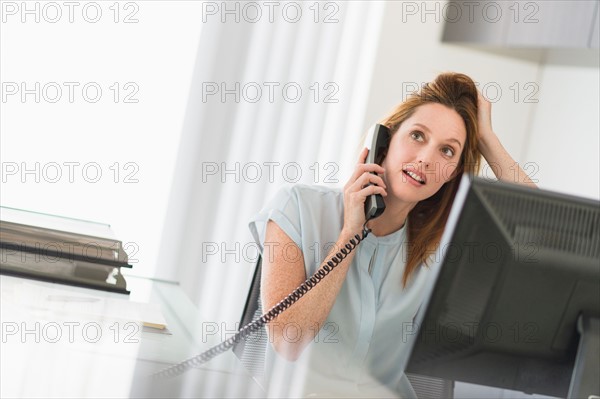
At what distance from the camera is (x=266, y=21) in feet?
10.3

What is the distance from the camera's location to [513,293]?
1.13 meters

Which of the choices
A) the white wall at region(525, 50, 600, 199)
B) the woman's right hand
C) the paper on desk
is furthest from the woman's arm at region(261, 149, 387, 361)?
the white wall at region(525, 50, 600, 199)

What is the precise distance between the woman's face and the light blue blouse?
122 millimetres

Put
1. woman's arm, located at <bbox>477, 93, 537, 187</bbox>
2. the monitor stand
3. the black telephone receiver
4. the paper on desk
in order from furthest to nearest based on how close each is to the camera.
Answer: woman's arm, located at <bbox>477, 93, 537, 187</bbox>, the black telephone receiver, the paper on desk, the monitor stand

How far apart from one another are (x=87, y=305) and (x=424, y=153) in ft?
2.80

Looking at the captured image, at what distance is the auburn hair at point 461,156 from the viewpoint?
6.63ft

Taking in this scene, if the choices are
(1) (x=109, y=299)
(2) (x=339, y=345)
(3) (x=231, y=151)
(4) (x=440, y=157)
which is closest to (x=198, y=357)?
(1) (x=109, y=299)

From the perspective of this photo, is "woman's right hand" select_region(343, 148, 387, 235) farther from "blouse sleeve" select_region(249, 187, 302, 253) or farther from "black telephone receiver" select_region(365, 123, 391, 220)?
"blouse sleeve" select_region(249, 187, 302, 253)

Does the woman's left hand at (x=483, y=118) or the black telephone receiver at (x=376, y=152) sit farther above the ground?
the woman's left hand at (x=483, y=118)

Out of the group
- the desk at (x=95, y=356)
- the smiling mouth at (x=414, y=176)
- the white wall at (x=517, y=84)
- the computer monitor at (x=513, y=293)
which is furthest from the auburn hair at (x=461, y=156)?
the white wall at (x=517, y=84)

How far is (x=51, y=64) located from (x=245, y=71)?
70 cm

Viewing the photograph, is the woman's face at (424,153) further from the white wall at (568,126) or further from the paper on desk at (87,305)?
the white wall at (568,126)

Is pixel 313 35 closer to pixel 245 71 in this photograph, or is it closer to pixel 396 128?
pixel 245 71

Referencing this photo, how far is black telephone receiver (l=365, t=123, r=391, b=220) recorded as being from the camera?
6.21 feet
